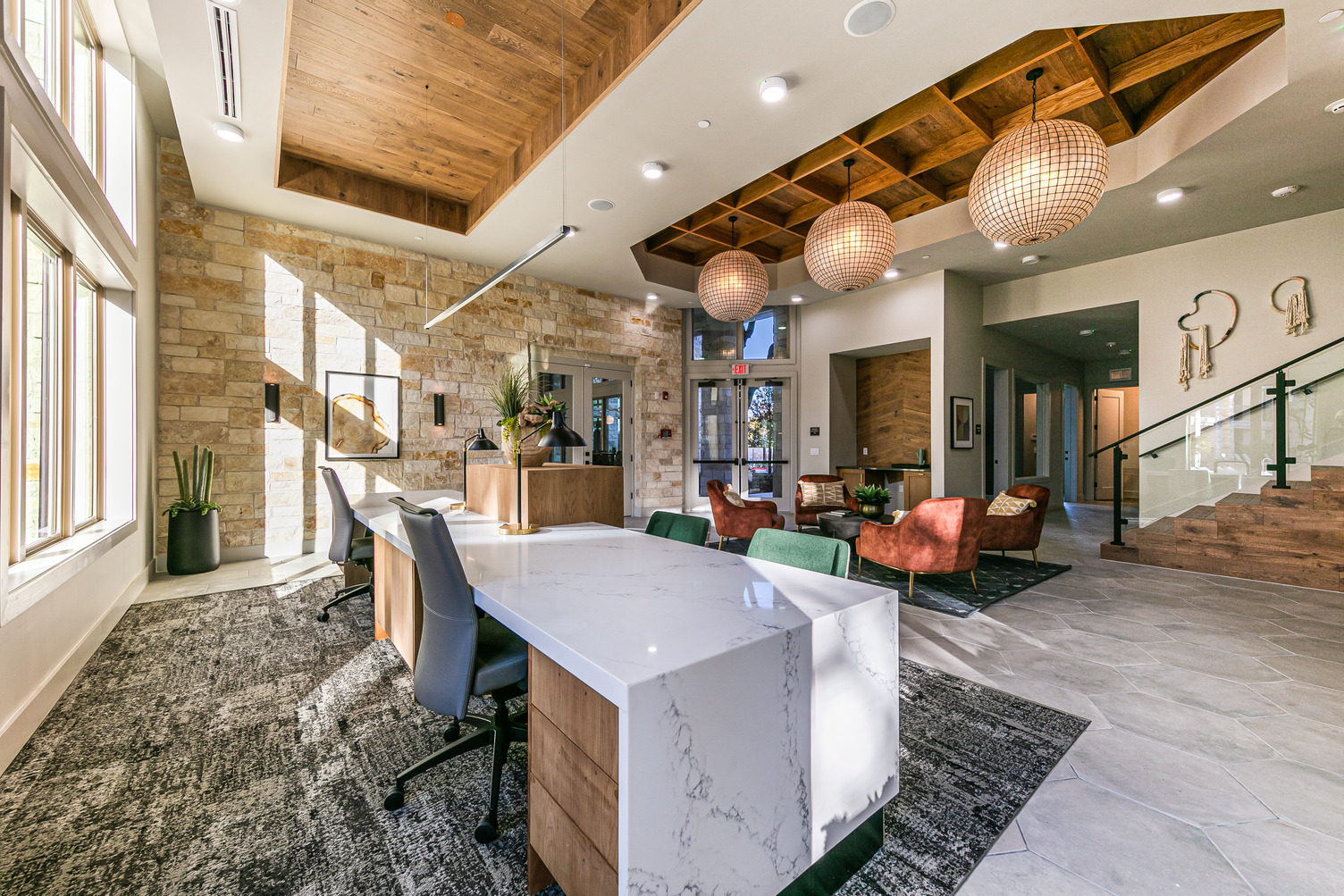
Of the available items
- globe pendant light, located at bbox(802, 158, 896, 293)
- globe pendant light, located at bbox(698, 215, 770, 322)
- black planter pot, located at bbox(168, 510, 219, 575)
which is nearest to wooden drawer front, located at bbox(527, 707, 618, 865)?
globe pendant light, located at bbox(802, 158, 896, 293)

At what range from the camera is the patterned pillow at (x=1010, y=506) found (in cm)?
509

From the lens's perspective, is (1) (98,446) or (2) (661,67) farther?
(1) (98,446)

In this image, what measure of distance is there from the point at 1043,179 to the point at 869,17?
1.41 metres

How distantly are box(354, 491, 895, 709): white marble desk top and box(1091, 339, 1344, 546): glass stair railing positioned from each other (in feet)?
18.1

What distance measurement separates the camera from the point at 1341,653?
9.71ft

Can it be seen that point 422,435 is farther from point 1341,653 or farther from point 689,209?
point 1341,653

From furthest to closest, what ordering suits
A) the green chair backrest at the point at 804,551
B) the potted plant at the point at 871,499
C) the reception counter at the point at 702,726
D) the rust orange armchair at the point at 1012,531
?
the potted plant at the point at 871,499 < the rust orange armchair at the point at 1012,531 < the green chair backrest at the point at 804,551 < the reception counter at the point at 702,726

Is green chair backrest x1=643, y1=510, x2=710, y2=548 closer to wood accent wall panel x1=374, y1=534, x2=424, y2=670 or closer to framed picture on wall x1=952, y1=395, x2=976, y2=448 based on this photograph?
wood accent wall panel x1=374, y1=534, x2=424, y2=670

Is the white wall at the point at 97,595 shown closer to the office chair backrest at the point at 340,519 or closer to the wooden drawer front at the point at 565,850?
the office chair backrest at the point at 340,519

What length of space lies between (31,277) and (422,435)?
3.48m

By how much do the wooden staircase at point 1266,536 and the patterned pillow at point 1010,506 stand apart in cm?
135

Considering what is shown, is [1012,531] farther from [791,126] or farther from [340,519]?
[340,519]

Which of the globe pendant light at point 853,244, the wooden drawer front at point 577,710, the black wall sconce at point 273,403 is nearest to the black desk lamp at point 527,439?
the wooden drawer front at point 577,710

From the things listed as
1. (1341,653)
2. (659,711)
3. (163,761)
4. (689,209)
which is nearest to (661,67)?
A: (689,209)
